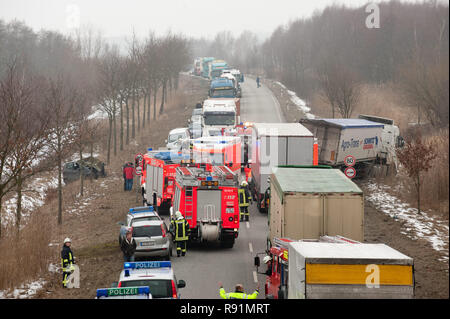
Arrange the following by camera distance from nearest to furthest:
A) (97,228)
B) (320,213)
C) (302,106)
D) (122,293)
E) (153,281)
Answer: (122,293) < (153,281) < (320,213) < (97,228) < (302,106)

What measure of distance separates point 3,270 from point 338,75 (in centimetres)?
4123

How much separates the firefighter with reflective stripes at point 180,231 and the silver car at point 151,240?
48cm

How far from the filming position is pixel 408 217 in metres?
26.6

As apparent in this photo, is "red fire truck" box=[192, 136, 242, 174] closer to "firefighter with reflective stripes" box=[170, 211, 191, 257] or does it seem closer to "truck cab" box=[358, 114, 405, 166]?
"firefighter with reflective stripes" box=[170, 211, 191, 257]

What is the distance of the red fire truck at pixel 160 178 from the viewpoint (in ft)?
89.9

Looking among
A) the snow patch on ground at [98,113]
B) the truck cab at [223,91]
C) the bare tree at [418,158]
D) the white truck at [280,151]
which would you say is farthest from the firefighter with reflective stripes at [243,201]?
the truck cab at [223,91]

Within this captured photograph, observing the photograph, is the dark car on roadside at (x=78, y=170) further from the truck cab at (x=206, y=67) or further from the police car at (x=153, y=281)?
the truck cab at (x=206, y=67)

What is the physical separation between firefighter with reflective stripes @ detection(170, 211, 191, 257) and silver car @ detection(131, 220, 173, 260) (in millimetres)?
483

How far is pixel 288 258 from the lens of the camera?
13.4m

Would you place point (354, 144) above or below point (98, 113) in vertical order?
above

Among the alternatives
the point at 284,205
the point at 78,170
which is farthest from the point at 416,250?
the point at 78,170

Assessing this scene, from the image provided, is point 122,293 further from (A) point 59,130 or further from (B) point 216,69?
(B) point 216,69

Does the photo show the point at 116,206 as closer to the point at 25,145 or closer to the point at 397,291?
the point at 25,145

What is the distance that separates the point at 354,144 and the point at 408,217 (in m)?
8.89
